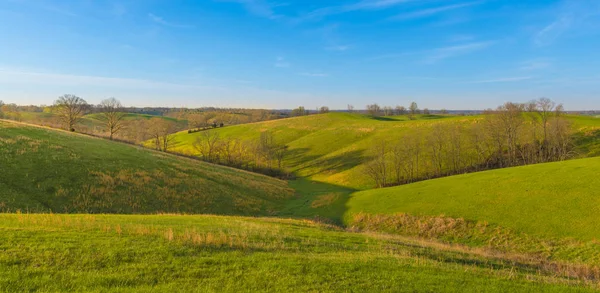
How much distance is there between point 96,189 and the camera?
112ft

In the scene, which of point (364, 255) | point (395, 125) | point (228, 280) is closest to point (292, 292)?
point (228, 280)

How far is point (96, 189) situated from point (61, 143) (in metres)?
17.6

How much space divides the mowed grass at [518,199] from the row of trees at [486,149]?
2882 centimetres

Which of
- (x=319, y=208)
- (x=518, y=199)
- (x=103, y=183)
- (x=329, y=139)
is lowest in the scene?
(x=319, y=208)

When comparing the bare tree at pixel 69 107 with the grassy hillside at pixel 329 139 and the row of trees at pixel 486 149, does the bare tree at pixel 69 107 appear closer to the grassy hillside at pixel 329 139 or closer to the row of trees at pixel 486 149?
the grassy hillside at pixel 329 139

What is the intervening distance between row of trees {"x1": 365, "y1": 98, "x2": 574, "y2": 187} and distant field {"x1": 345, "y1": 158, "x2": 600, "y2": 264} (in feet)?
96.0

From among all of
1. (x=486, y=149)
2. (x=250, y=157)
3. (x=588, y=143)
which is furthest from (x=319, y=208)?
(x=588, y=143)

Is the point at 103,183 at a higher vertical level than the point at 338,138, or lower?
lower

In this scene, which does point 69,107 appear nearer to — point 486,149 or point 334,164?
point 334,164

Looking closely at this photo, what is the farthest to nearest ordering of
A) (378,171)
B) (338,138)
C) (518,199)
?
(338,138)
(378,171)
(518,199)

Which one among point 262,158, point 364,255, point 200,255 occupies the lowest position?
point 262,158

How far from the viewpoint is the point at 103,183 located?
3594 cm

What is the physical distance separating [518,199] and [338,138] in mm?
83998

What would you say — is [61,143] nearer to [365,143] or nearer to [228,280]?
[228,280]
